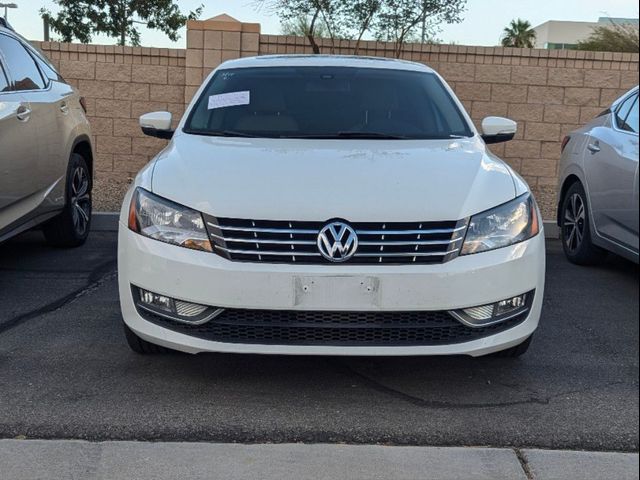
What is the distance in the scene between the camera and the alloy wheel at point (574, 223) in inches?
69.6

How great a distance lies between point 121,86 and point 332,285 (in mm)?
7783

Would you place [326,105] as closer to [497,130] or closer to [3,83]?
[497,130]

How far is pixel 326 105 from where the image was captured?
4465mm

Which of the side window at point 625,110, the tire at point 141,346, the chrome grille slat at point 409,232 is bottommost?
the tire at point 141,346

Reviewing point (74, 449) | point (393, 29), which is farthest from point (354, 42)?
point (74, 449)

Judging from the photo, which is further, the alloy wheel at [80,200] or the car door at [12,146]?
the alloy wheel at [80,200]

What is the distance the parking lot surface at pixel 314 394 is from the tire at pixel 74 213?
1865 mm

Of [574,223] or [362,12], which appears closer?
[574,223]

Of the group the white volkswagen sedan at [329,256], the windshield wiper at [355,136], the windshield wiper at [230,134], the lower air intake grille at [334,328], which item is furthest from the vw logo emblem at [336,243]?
the windshield wiper at [230,134]

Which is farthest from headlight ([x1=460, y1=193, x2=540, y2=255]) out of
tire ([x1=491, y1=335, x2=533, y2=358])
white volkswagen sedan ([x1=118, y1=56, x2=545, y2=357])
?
tire ([x1=491, y1=335, x2=533, y2=358])

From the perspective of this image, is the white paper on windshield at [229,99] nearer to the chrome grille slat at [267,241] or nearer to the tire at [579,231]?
the chrome grille slat at [267,241]

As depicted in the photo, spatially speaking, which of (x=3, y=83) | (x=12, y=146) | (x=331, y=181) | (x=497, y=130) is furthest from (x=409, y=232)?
(x=3, y=83)

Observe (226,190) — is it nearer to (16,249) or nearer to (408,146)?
(408,146)

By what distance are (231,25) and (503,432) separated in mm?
7947
